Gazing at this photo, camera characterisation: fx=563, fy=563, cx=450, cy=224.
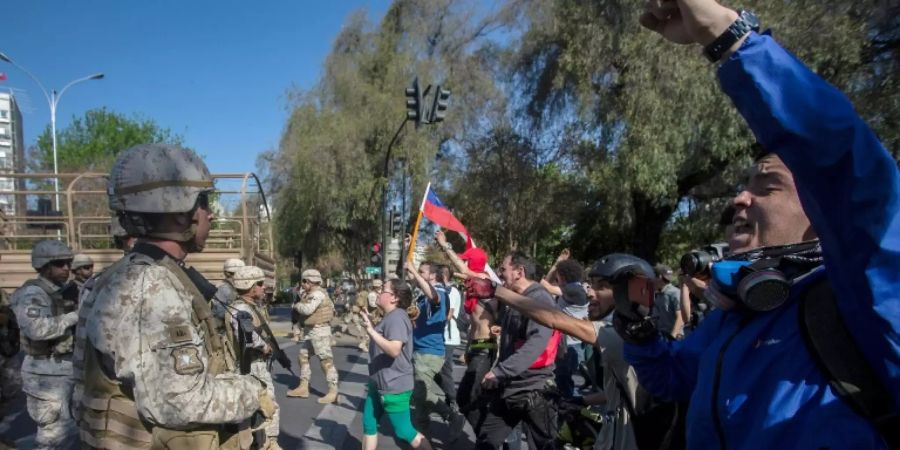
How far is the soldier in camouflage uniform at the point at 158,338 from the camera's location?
1.89 meters

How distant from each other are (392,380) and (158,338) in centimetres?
305

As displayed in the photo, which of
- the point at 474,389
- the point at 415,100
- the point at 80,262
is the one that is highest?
the point at 415,100

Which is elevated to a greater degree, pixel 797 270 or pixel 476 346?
pixel 797 270

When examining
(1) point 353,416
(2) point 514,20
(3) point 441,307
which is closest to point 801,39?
(3) point 441,307

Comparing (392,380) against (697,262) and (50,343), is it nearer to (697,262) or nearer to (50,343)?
(50,343)

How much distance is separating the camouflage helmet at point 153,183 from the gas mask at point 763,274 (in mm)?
1905

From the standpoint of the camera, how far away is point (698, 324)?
217 cm

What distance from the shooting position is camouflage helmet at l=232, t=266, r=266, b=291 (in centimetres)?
549

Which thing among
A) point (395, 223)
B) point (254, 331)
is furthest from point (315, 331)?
point (395, 223)

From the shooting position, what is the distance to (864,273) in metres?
1.04

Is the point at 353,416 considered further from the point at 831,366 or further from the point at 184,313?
the point at 831,366

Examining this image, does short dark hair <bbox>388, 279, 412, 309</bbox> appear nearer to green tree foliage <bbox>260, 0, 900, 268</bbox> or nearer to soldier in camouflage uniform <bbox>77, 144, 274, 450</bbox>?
soldier in camouflage uniform <bbox>77, 144, 274, 450</bbox>

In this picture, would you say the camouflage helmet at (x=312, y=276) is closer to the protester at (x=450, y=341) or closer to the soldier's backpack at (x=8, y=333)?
the protester at (x=450, y=341)

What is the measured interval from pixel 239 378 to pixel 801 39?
35.5 feet
